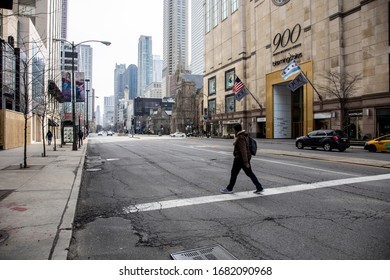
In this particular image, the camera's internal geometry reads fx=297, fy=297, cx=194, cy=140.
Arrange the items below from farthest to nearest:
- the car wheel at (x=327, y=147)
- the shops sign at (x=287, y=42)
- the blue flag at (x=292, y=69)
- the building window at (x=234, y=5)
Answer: the building window at (x=234, y=5), the shops sign at (x=287, y=42), the blue flag at (x=292, y=69), the car wheel at (x=327, y=147)

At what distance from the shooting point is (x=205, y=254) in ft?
13.1

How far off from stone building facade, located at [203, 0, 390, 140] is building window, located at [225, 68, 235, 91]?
21cm

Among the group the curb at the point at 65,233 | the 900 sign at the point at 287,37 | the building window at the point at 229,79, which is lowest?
the curb at the point at 65,233

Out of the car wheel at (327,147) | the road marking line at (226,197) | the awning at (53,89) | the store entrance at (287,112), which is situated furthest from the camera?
the store entrance at (287,112)

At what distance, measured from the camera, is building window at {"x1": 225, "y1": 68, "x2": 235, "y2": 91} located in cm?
6397

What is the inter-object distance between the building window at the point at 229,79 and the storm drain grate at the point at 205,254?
61776mm

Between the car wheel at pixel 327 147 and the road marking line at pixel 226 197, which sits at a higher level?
the car wheel at pixel 327 147

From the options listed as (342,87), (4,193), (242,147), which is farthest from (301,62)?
(4,193)

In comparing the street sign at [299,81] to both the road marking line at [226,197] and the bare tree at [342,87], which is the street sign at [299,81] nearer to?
the bare tree at [342,87]

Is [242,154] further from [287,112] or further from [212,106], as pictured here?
[212,106]

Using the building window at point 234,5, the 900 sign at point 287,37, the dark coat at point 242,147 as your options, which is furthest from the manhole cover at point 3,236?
the building window at point 234,5

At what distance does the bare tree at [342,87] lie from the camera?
112ft
